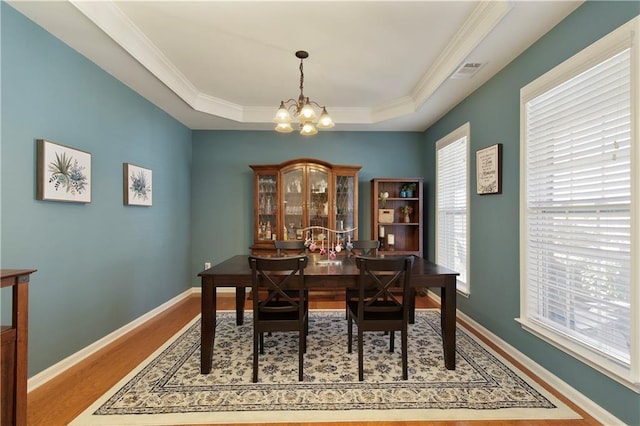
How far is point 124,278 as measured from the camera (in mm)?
3035

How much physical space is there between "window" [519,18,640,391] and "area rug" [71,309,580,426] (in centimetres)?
55

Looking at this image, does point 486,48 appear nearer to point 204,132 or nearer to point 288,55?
point 288,55

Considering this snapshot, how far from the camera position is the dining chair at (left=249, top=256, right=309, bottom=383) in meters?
2.10

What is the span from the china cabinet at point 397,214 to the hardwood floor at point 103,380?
224cm

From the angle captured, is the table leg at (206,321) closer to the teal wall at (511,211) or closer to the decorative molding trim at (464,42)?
the teal wall at (511,211)

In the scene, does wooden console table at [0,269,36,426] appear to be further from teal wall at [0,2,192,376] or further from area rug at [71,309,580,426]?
teal wall at [0,2,192,376]

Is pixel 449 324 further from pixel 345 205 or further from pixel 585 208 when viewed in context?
pixel 345 205

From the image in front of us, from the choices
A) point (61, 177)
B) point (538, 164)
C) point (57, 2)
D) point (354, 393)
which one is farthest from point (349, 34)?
point (354, 393)

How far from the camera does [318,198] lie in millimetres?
4434

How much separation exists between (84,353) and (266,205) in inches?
104

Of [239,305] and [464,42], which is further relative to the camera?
[239,305]

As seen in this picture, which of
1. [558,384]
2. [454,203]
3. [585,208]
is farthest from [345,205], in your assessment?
[558,384]

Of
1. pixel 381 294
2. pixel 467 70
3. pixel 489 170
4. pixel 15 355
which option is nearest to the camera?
pixel 15 355

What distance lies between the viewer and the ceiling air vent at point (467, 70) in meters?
2.61
